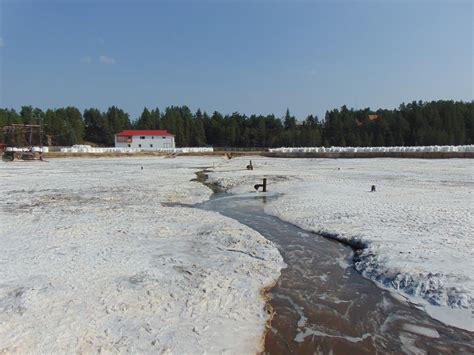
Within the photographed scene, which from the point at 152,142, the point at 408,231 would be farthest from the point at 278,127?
the point at 408,231

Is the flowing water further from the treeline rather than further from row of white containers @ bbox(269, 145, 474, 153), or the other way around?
the treeline

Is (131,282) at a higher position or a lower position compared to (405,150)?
lower

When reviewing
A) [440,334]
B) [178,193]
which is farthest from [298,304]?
[178,193]

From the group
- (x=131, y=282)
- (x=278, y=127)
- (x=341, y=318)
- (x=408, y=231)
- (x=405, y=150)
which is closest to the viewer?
(x=341, y=318)

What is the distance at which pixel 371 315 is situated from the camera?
689 cm

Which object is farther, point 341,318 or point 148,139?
point 148,139

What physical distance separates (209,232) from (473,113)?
106 metres

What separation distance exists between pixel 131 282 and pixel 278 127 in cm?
11375

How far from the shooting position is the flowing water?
231 inches

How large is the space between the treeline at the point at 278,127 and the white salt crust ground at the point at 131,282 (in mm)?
90083

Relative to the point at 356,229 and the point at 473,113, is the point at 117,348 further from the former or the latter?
the point at 473,113

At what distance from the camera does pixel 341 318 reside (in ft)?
22.2

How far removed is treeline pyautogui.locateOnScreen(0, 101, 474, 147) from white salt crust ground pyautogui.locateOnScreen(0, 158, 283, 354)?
90.1m

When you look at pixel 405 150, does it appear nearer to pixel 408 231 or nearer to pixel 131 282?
pixel 408 231
